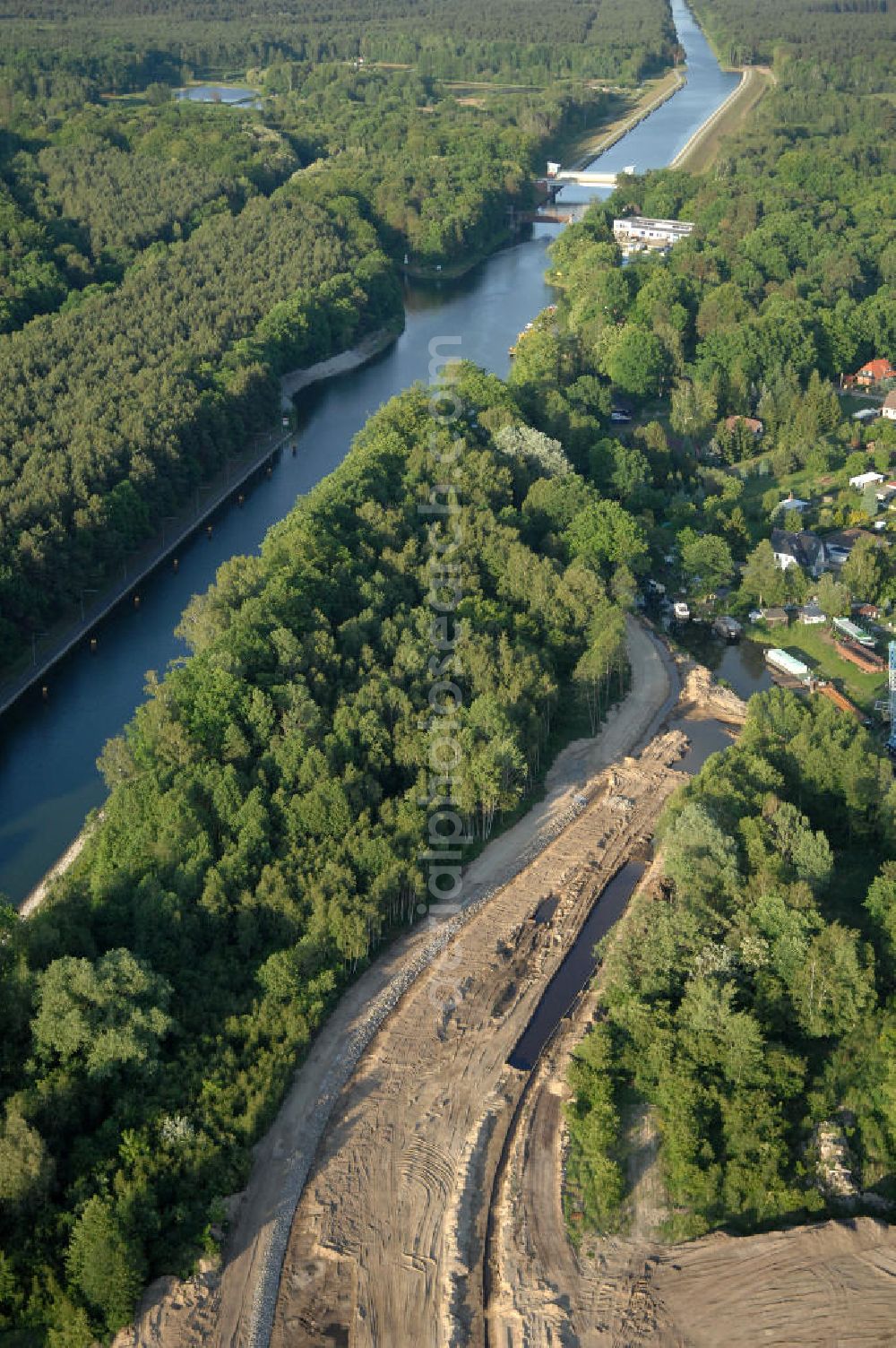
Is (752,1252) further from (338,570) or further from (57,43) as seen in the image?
(57,43)

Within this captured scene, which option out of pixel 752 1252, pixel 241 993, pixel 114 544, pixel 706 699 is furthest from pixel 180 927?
pixel 114 544

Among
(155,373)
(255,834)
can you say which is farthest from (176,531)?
(255,834)

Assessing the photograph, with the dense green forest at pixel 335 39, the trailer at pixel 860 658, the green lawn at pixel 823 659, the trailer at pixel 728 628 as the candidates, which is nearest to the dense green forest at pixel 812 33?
the dense green forest at pixel 335 39

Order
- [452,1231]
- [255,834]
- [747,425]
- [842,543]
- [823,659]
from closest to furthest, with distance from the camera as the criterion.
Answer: [452,1231], [255,834], [823,659], [842,543], [747,425]

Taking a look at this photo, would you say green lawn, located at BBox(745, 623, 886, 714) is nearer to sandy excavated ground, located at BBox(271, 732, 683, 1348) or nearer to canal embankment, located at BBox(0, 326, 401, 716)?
sandy excavated ground, located at BBox(271, 732, 683, 1348)

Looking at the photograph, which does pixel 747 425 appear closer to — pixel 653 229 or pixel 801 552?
pixel 801 552

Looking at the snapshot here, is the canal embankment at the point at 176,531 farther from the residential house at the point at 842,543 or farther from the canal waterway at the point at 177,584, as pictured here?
the residential house at the point at 842,543
